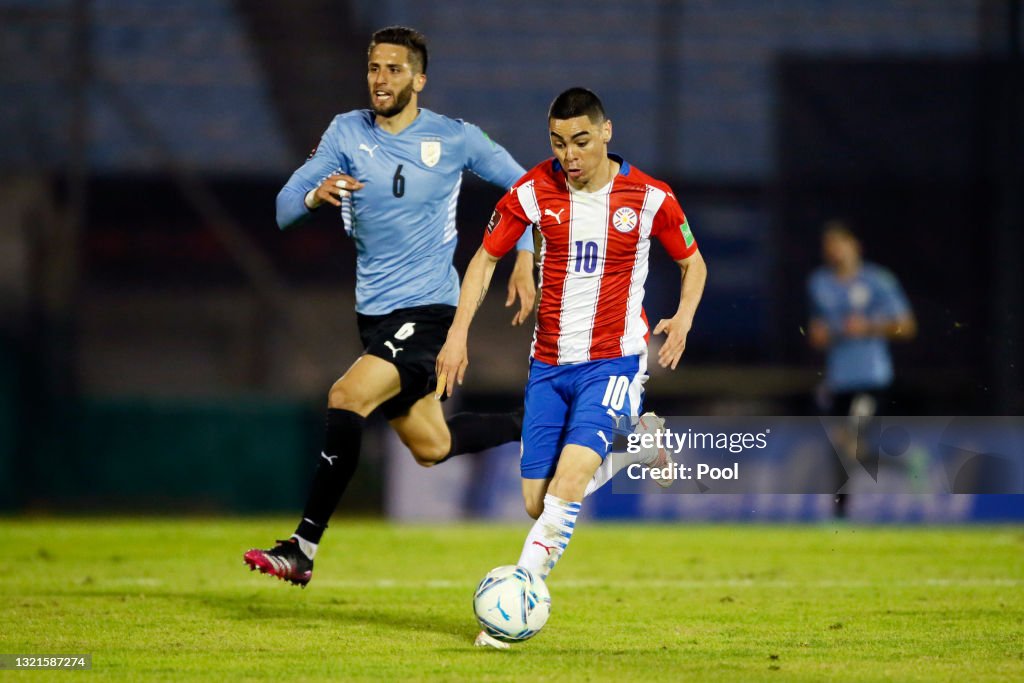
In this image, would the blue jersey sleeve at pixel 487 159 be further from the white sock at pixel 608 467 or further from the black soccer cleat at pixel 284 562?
the black soccer cleat at pixel 284 562

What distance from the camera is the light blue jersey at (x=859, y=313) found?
38.5 ft

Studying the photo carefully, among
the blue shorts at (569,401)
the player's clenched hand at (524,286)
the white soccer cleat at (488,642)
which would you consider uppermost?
the player's clenched hand at (524,286)

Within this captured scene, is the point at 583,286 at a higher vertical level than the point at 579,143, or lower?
lower

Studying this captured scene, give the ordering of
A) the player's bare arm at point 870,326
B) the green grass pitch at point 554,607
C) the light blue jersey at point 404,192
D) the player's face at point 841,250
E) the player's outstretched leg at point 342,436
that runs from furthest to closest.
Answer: the player's face at point 841,250, the player's bare arm at point 870,326, the light blue jersey at point 404,192, the player's outstretched leg at point 342,436, the green grass pitch at point 554,607

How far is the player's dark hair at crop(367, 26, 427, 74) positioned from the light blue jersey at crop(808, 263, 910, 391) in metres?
5.76

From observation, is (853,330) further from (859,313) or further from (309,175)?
(309,175)

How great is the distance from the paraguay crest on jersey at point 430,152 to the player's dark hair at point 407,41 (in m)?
0.34

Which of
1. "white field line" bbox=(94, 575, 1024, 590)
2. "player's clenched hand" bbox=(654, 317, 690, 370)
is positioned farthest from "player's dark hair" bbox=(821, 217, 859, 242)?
"player's clenched hand" bbox=(654, 317, 690, 370)

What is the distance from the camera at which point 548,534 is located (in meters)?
5.66

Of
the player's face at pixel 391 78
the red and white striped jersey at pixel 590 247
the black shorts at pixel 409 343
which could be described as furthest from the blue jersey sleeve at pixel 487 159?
the red and white striped jersey at pixel 590 247

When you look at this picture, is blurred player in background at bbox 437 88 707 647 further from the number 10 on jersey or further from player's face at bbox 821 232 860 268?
player's face at bbox 821 232 860 268

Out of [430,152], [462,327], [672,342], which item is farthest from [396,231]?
[672,342]

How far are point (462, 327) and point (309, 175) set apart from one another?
1.54 meters

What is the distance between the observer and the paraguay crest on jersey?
7109mm
